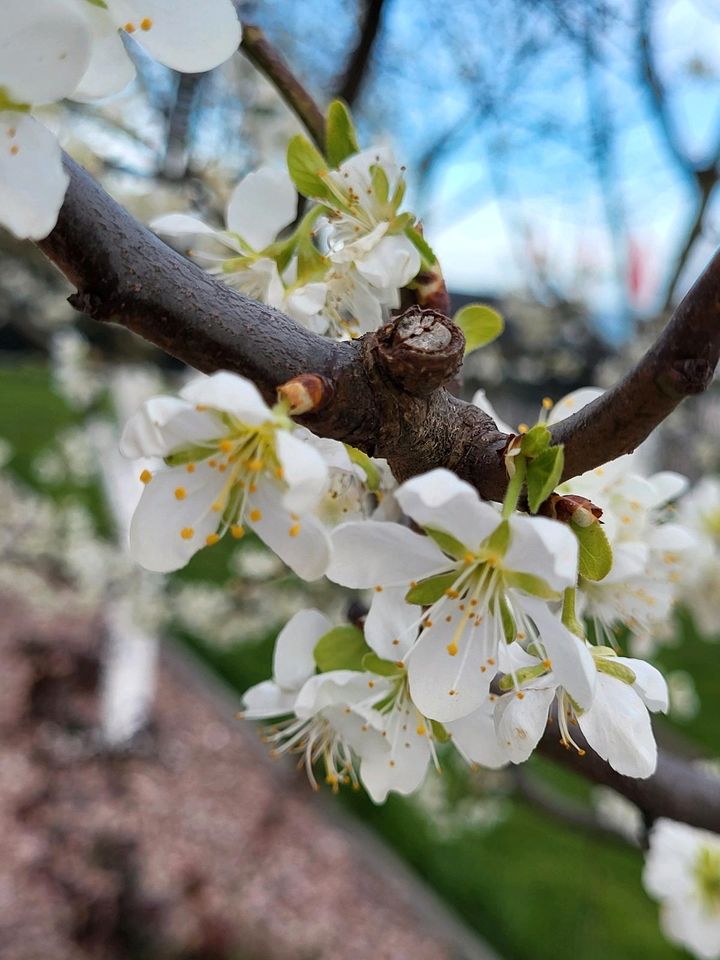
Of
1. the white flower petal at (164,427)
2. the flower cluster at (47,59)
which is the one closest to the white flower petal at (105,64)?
the flower cluster at (47,59)

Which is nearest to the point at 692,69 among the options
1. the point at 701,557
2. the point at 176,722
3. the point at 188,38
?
the point at 701,557

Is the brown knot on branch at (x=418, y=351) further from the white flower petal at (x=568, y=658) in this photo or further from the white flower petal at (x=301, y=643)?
the white flower petal at (x=301, y=643)

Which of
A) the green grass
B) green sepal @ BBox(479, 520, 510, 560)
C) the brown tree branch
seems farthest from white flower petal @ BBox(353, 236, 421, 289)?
the green grass

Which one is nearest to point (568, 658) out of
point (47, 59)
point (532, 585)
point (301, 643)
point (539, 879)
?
point (532, 585)

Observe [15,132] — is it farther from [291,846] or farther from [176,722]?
[176,722]

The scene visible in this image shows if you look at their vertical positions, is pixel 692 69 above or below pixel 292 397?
below

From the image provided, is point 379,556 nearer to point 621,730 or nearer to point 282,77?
point 621,730

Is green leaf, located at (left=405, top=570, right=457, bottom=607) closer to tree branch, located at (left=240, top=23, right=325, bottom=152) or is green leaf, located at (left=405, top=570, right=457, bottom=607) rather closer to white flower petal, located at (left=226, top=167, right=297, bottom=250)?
white flower petal, located at (left=226, top=167, right=297, bottom=250)
